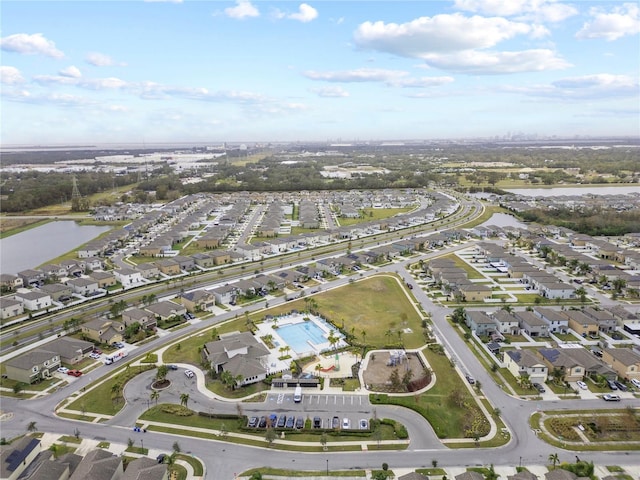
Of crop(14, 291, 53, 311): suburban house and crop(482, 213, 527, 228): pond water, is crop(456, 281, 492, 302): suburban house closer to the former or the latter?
crop(482, 213, 527, 228): pond water

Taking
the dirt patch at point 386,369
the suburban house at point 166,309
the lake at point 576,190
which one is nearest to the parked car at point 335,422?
the dirt patch at point 386,369

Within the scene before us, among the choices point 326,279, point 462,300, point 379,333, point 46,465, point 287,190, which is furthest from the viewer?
point 287,190

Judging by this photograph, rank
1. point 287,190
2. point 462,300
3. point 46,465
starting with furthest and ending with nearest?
point 287,190 → point 462,300 → point 46,465

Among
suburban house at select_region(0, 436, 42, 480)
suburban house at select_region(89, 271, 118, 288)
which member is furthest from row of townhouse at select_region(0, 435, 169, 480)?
suburban house at select_region(89, 271, 118, 288)

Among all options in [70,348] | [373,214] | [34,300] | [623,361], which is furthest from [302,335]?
[373,214]

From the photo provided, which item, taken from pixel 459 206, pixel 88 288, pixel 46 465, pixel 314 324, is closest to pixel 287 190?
pixel 459 206

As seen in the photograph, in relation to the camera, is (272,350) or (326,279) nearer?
(272,350)

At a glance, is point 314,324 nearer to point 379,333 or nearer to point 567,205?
point 379,333
